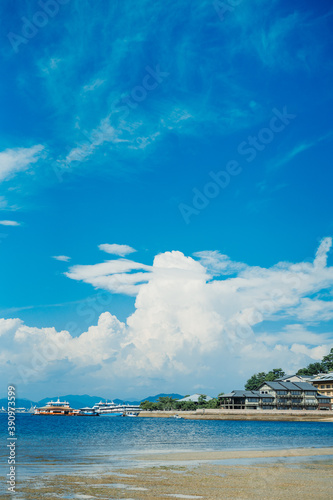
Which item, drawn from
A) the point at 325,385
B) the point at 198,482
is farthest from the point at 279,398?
the point at 198,482

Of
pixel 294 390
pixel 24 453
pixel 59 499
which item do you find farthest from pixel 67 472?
pixel 294 390

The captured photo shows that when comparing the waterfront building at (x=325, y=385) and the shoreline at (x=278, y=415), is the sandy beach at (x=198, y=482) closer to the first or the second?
the shoreline at (x=278, y=415)

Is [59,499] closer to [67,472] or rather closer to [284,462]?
[67,472]

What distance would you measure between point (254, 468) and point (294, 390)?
156m

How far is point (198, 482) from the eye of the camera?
27703 millimetres

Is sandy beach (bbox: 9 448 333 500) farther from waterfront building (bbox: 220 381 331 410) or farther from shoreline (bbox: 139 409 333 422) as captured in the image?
waterfront building (bbox: 220 381 331 410)

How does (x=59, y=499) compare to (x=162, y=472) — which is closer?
(x=59, y=499)

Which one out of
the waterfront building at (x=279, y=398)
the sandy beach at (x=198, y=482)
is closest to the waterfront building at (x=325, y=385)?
the waterfront building at (x=279, y=398)

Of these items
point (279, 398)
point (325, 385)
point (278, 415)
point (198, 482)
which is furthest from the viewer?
point (325, 385)

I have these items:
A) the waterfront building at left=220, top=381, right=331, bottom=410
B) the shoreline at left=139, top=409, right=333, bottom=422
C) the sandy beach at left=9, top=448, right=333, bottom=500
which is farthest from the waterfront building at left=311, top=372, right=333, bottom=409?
the sandy beach at left=9, top=448, right=333, bottom=500

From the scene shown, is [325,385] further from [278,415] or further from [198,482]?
[198,482]

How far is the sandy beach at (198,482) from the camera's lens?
23.7 m

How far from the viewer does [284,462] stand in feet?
129

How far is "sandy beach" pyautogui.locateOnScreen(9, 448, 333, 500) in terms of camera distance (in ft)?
77.8
